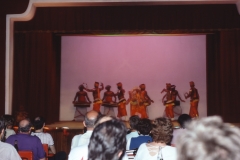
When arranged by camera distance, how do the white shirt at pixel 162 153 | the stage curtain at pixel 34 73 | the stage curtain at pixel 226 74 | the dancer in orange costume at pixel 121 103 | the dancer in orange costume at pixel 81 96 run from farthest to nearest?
the dancer in orange costume at pixel 81 96 < the dancer in orange costume at pixel 121 103 < the stage curtain at pixel 34 73 < the stage curtain at pixel 226 74 < the white shirt at pixel 162 153

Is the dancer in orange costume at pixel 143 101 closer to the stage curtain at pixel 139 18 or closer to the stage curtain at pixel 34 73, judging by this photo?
the stage curtain at pixel 34 73

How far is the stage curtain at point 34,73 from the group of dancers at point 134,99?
1.31 m

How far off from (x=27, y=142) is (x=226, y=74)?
7.34 metres

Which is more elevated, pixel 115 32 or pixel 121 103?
pixel 115 32

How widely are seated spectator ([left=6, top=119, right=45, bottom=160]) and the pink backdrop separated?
7737 mm

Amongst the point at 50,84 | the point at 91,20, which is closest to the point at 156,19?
the point at 91,20

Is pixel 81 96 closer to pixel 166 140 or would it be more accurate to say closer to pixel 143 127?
pixel 143 127

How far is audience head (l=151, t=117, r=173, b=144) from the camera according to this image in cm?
252

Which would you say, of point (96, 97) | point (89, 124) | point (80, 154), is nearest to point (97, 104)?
point (96, 97)

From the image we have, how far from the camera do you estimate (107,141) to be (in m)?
1.49

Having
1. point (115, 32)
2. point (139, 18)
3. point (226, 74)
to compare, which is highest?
point (139, 18)

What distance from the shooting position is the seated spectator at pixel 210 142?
2.80ft

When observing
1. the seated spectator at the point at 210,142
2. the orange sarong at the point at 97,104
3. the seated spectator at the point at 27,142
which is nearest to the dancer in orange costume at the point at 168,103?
the orange sarong at the point at 97,104

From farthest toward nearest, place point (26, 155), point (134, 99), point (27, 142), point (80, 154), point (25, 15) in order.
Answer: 1. point (134, 99)
2. point (25, 15)
3. point (27, 142)
4. point (26, 155)
5. point (80, 154)
